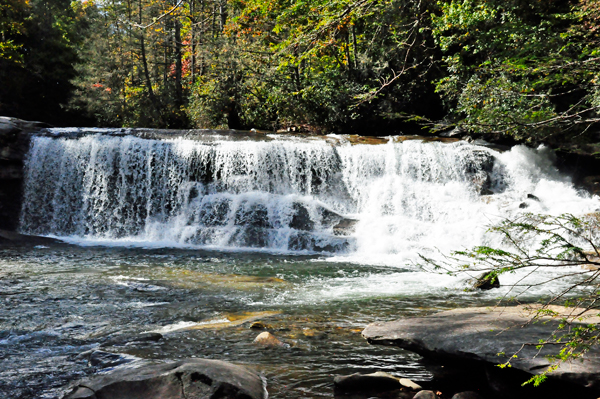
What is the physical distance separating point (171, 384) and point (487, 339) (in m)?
2.07

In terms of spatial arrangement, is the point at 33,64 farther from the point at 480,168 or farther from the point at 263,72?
the point at 480,168

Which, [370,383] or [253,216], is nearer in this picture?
[370,383]

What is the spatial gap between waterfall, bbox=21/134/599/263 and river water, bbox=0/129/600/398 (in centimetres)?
4

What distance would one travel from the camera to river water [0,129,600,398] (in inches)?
173

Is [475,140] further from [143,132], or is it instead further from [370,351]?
[370,351]

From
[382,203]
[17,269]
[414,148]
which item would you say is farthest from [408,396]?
[414,148]

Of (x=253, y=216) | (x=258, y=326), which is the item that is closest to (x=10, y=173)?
(x=253, y=216)

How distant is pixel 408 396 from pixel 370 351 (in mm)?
1068

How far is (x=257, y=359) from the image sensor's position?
13.5 ft

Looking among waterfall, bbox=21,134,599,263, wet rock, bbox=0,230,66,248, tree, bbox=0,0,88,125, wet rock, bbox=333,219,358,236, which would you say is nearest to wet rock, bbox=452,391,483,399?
wet rock, bbox=333,219,358,236

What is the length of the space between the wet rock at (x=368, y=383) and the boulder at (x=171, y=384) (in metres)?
0.60

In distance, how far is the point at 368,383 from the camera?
11.4 ft

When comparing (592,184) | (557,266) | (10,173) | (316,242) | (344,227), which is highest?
(592,184)

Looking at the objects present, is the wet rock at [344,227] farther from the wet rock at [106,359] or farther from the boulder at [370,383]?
the boulder at [370,383]
